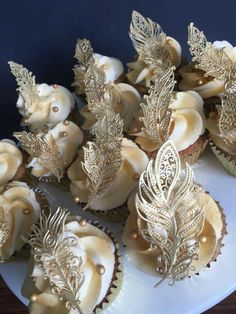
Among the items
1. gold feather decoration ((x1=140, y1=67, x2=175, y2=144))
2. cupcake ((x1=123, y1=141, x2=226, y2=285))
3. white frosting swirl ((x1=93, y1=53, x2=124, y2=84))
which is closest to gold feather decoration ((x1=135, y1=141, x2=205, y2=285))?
cupcake ((x1=123, y1=141, x2=226, y2=285))

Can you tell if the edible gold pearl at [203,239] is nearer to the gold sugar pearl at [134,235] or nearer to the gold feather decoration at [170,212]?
the gold feather decoration at [170,212]

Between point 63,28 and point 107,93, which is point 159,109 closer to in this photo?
point 107,93

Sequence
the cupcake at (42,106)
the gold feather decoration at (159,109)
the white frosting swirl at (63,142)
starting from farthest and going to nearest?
the cupcake at (42,106)
the white frosting swirl at (63,142)
the gold feather decoration at (159,109)

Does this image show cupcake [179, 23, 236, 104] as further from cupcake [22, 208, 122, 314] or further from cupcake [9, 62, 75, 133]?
cupcake [22, 208, 122, 314]

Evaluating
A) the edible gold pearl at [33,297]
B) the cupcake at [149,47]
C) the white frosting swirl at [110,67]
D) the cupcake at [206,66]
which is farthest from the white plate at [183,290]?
the white frosting swirl at [110,67]

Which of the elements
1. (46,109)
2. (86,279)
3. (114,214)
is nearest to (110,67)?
(46,109)
